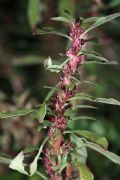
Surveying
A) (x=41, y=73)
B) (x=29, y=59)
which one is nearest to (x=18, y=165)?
(x=29, y=59)

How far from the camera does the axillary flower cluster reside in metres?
0.82

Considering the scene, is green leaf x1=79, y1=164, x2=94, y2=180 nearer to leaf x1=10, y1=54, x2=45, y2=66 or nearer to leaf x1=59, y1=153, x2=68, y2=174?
leaf x1=59, y1=153, x2=68, y2=174

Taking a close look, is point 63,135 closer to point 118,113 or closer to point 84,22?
point 84,22

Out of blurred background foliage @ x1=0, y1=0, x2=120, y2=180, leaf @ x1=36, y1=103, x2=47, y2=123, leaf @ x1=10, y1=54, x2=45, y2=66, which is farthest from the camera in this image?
leaf @ x1=10, y1=54, x2=45, y2=66

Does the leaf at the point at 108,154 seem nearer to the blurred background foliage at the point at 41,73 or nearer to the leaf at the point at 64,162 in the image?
the leaf at the point at 64,162

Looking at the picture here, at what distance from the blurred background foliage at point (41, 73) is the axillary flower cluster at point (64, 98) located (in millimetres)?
394

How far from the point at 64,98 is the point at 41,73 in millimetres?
1925

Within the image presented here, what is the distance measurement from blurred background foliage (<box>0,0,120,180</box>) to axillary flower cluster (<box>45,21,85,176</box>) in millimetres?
394

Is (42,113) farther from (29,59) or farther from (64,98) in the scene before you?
(29,59)

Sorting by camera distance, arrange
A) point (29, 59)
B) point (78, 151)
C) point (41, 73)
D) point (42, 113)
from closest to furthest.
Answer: point (42, 113), point (78, 151), point (29, 59), point (41, 73)

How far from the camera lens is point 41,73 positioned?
2.75 meters

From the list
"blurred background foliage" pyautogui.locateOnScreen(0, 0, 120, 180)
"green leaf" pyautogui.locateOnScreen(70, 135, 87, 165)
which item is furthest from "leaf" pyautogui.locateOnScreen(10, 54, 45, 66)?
"green leaf" pyautogui.locateOnScreen(70, 135, 87, 165)

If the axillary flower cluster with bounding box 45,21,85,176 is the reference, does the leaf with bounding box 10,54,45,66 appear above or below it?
above

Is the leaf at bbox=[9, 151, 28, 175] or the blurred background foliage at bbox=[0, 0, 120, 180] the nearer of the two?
the leaf at bbox=[9, 151, 28, 175]
